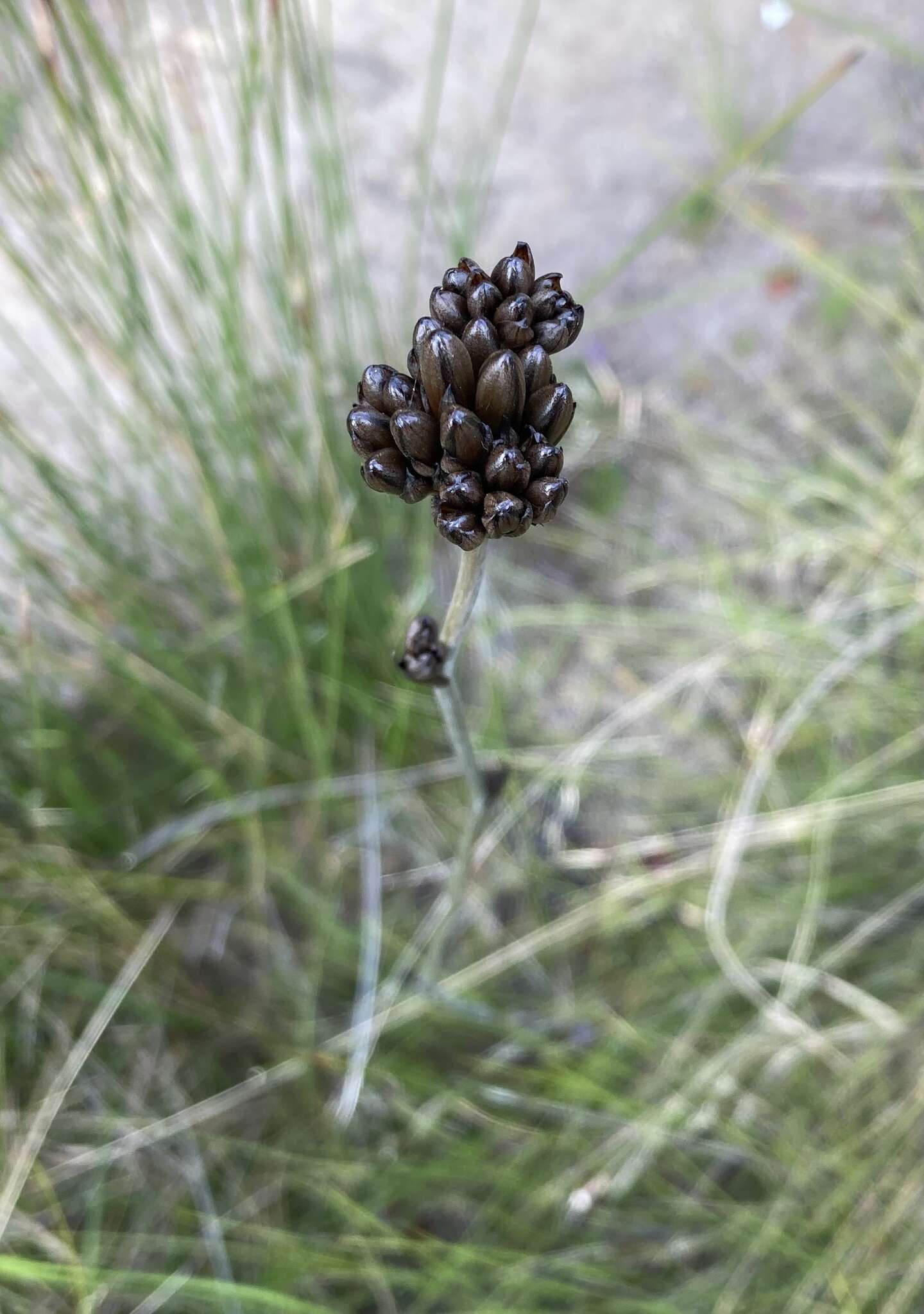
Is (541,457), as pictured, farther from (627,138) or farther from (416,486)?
(627,138)

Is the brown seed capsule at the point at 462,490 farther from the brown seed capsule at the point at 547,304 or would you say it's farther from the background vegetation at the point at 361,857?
the background vegetation at the point at 361,857

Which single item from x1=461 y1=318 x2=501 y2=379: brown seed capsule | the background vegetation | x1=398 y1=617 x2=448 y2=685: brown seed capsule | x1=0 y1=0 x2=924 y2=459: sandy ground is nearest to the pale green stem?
x1=398 y1=617 x2=448 y2=685: brown seed capsule

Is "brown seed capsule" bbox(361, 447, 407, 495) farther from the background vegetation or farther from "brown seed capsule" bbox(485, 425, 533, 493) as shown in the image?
the background vegetation

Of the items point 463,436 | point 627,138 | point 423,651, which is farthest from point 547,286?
point 627,138

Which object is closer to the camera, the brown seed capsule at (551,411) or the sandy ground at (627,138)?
the brown seed capsule at (551,411)

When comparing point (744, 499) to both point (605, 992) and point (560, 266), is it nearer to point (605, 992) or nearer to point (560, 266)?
point (560, 266)

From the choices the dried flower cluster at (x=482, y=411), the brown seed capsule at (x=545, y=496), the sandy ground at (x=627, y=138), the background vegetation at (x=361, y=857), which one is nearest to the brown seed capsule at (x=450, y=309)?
the dried flower cluster at (x=482, y=411)
